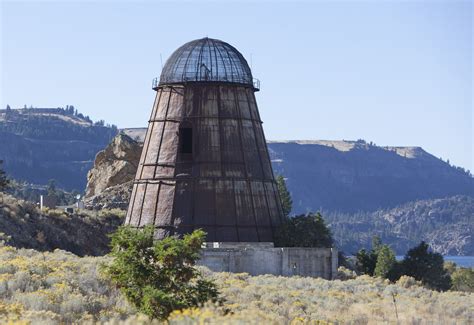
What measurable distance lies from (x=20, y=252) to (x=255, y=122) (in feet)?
71.8

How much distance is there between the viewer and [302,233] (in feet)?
196

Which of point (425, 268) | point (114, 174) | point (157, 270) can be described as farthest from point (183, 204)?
point (157, 270)

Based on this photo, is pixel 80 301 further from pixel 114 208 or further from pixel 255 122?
pixel 114 208

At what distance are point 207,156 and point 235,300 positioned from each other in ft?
84.4

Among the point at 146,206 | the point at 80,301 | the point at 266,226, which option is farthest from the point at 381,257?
the point at 80,301

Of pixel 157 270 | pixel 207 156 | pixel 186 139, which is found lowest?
pixel 157 270

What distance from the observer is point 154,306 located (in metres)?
28.7

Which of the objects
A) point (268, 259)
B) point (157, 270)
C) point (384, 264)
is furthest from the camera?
point (384, 264)

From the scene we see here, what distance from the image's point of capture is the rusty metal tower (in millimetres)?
59594

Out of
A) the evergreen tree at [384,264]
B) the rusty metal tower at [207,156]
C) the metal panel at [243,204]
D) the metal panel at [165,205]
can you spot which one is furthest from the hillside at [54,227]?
the evergreen tree at [384,264]

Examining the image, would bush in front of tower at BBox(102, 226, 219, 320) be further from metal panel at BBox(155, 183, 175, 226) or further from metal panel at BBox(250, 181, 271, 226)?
metal panel at BBox(250, 181, 271, 226)

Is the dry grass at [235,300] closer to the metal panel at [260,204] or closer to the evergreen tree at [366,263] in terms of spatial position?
the metal panel at [260,204]

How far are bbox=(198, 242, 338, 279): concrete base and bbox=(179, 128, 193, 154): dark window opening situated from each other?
6.91 m

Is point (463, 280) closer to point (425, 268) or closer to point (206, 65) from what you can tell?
point (425, 268)
